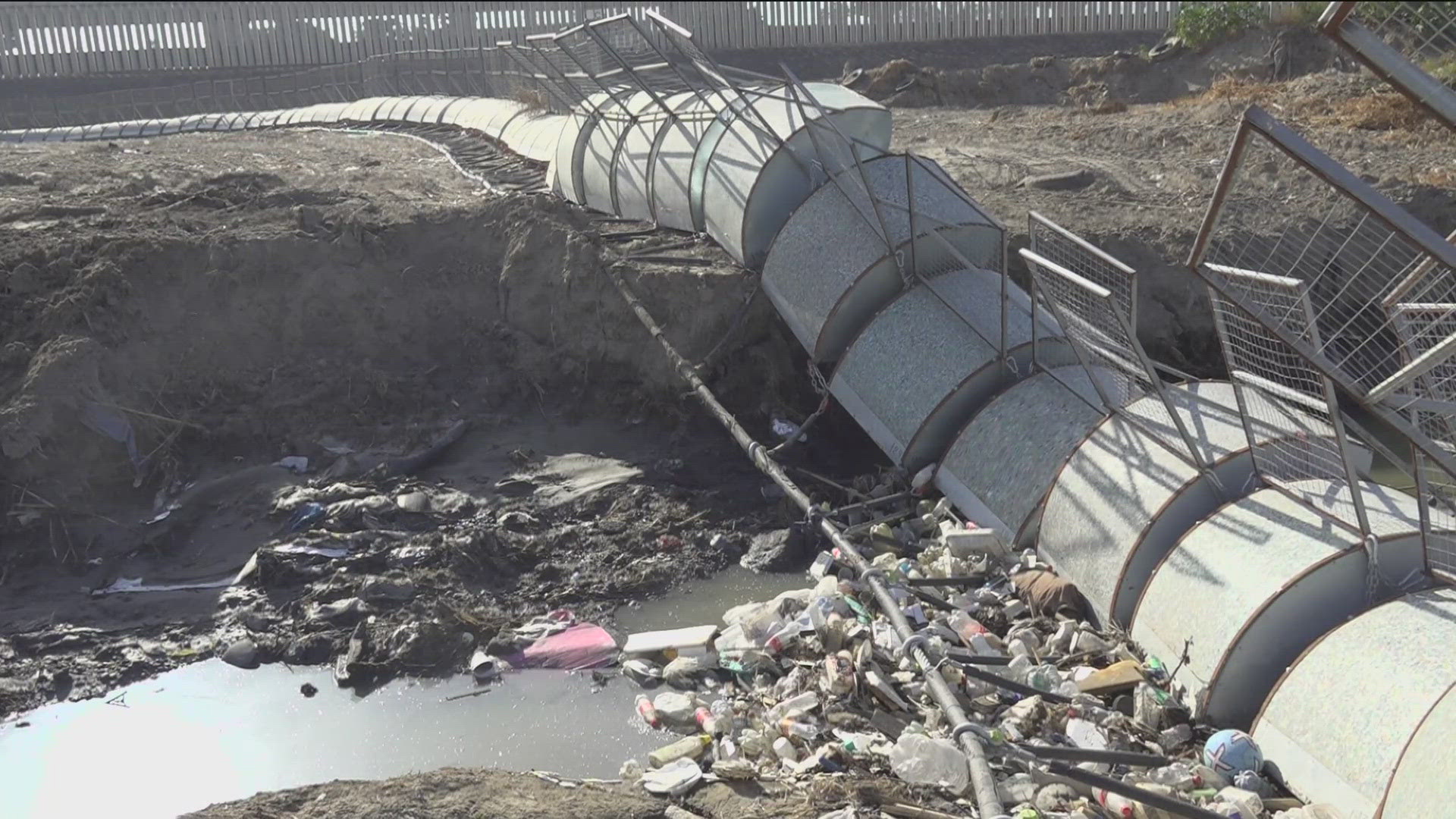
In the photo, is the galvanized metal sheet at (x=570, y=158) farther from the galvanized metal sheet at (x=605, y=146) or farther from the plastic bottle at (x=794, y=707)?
the plastic bottle at (x=794, y=707)

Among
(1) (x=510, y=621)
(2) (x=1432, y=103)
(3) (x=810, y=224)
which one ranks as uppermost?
(2) (x=1432, y=103)

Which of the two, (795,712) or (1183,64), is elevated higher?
(1183,64)

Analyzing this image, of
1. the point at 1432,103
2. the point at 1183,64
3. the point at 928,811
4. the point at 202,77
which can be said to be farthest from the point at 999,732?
the point at 202,77

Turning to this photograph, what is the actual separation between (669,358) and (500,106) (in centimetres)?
1076

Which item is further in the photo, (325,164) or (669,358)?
(325,164)

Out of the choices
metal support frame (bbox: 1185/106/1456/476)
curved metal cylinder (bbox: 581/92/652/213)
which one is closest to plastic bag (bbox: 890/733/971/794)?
metal support frame (bbox: 1185/106/1456/476)

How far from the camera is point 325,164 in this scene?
16.5 meters

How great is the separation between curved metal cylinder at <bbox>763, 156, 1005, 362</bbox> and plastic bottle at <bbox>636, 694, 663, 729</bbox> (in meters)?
3.74

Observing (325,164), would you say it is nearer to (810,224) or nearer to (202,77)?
(810,224)

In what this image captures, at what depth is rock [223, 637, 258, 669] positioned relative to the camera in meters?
8.20

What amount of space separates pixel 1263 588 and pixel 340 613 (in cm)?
554

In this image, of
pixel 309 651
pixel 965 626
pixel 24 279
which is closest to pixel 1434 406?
pixel 965 626

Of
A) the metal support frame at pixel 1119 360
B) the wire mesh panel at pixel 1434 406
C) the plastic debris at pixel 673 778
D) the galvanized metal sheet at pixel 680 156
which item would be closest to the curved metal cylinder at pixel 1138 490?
the metal support frame at pixel 1119 360

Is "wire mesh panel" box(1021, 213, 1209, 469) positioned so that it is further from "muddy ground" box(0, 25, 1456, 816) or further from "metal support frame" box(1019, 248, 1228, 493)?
"muddy ground" box(0, 25, 1456, 816)
